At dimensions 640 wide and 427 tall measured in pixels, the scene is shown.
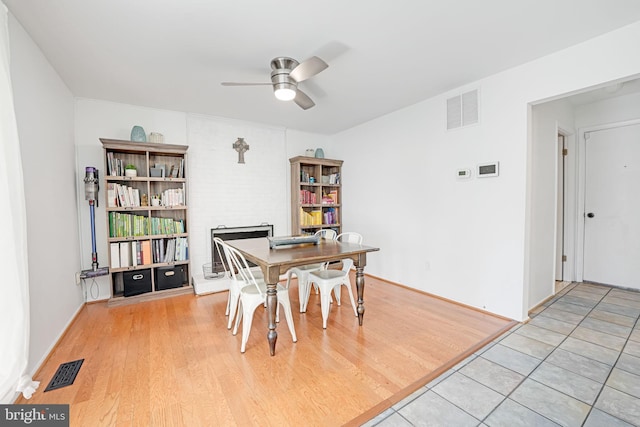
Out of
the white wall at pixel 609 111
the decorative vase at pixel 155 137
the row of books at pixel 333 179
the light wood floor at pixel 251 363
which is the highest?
the white wall at pixel 609 111

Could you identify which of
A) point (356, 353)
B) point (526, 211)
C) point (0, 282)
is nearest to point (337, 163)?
point (526, 211)

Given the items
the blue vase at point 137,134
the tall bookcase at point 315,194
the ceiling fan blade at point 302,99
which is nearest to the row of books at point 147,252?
the blue vase at point 137,134

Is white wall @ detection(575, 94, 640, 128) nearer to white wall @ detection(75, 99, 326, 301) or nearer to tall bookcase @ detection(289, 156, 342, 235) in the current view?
tall bookcase @ detection(289, 156, 342, 235)

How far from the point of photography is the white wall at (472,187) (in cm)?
237

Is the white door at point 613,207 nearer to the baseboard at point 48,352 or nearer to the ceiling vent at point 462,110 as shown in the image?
the ceiling vent at point 462,110

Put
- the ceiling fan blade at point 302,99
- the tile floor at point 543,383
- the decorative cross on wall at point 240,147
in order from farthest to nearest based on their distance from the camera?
the decorative cross on wall at point 240,147 → the ceiling fan blade at point 302,99 → the tile floor at point 543,383

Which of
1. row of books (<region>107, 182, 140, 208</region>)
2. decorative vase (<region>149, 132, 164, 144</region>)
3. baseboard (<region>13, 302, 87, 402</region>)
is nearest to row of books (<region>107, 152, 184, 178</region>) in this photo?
row of books (<region>107, 182, 140, 208</region>)

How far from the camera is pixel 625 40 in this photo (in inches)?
80.1

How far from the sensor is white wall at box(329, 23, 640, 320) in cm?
237

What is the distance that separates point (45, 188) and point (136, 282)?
1500 mm

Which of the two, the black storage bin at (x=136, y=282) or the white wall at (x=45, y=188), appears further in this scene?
the black storage bin at (x=136, y=282)
